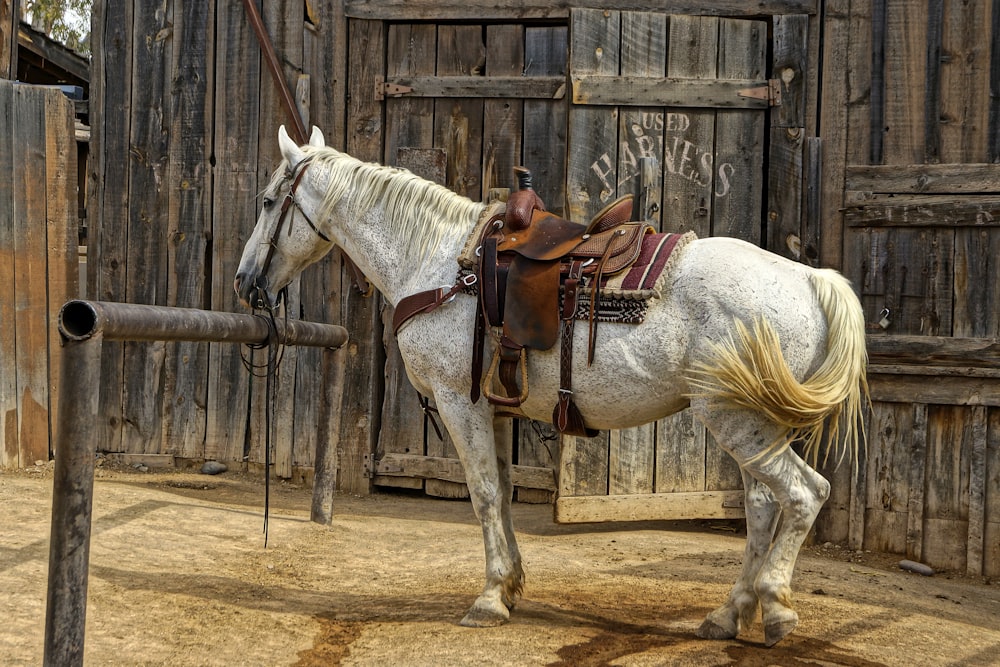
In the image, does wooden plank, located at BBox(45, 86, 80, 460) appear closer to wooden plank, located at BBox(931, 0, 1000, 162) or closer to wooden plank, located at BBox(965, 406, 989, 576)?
wooden plank, located at BBox(931, 0, 1000, 162)

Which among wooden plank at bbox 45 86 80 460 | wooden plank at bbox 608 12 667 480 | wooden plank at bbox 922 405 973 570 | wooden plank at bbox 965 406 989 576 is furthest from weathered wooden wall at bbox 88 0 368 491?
wooden plank at bbox 965 406 989 576

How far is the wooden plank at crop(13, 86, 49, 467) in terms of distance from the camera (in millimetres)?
6316

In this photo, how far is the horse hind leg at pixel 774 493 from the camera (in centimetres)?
342

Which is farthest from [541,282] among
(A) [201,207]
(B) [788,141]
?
(A) [201,207]

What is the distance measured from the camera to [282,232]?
4.25 metres

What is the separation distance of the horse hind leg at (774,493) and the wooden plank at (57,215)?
496cm

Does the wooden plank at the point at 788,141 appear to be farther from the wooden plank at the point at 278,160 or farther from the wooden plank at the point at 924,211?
the wooden plank at the point at 278,160

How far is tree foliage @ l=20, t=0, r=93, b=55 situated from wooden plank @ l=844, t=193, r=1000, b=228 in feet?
69.0

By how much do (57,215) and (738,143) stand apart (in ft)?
15.4

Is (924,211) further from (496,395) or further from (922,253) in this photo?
(496,395)

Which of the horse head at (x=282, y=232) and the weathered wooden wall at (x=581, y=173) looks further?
the weathered wooden wall at (x=581, y=173)

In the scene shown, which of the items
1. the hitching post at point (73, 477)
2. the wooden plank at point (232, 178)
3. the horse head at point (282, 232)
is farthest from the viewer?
the wooden plank at point (232, 178)

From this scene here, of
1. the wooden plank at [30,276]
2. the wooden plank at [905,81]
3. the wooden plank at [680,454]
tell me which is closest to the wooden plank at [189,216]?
the wooden plank at [30,276]

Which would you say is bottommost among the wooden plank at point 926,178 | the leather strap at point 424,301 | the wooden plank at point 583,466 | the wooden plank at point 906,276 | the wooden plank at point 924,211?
the wooden plank at point 583,466
